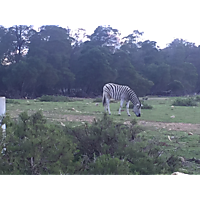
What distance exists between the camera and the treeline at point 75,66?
2806cm

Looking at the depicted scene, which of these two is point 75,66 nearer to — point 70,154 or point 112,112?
point 112,112

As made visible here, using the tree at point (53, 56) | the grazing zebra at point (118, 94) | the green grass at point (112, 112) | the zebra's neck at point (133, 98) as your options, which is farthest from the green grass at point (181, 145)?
the tree at point (53, 56)

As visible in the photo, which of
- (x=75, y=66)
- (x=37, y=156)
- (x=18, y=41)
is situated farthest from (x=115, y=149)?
(x=75, y=66)

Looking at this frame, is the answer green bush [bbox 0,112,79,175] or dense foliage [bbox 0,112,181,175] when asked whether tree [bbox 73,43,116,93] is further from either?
green bush [bbox 0,112,79,175]

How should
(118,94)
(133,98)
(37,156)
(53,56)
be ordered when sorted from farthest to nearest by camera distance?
(53,56) → (118,94) → (133,98) → (37,156)

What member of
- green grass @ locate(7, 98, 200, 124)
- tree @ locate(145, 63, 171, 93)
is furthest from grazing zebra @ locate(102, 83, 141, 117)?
tree @ locate(145, 63, 171, 93)

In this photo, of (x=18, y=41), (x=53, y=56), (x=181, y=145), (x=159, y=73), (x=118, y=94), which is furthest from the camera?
(x=159, y=73)

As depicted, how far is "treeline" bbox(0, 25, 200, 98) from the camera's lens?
28062 millimetres

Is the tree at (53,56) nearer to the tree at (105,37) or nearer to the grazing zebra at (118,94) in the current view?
the tree at (105,37)

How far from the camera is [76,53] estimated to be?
35750 millimetres

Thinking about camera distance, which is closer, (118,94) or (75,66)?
(118,94)

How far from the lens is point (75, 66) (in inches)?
1315
